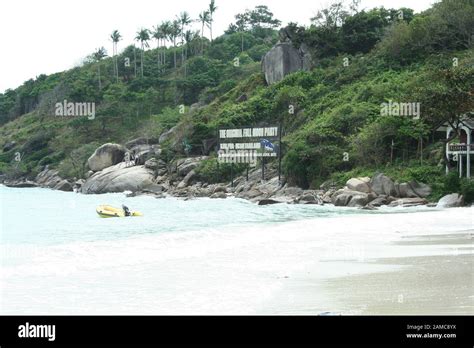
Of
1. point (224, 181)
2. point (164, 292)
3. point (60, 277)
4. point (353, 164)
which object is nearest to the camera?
point (164, 292)

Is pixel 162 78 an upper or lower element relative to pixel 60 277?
upper

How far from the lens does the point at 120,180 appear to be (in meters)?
71.4

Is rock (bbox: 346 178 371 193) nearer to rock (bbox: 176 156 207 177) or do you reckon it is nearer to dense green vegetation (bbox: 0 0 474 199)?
dense green vegetation (bbox: 0 0 474 199)

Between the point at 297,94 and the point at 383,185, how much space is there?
102ft

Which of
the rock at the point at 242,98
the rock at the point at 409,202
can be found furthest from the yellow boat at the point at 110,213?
the rock at the point at 242,98

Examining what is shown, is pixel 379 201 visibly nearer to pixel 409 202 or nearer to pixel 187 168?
pixel 409 202

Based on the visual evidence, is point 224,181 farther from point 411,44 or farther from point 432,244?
point 432,244

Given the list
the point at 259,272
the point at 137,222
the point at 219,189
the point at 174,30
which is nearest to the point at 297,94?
the point at 219,189

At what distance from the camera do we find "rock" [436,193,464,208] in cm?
3612

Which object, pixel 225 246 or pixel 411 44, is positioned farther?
pixel 411 44

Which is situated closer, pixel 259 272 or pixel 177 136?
pixel 259 272

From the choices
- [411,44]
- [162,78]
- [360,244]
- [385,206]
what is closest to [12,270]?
[360,244]
